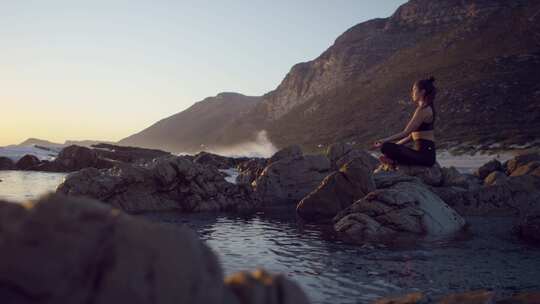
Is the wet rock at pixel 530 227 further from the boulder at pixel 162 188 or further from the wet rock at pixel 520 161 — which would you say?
the wet rock at pixel 520 161

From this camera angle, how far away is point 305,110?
249ft

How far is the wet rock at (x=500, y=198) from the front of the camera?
34.1 feet

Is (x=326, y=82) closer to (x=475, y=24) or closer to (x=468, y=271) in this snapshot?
(x=475, y=24)

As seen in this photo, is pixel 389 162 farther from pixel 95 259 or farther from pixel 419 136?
pixel 95 259

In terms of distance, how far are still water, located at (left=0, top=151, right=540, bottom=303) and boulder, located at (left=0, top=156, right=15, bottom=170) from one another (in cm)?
1882

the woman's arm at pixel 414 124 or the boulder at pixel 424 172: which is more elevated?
the woman's arm at pixel 414 124

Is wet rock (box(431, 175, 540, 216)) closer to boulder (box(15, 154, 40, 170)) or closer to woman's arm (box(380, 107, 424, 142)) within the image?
woman's arm (box(380, 107, 424, 142))

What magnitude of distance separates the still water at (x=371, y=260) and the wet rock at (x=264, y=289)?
6.64ft

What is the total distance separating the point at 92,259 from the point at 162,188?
9.38 meters

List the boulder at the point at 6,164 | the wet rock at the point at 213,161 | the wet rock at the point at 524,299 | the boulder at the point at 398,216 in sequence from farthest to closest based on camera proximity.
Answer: the wet rock at the point at 213,161, the boulder at the point at 6,164, the boulder at the point at 398,216, the wet rock at the point at 524,299

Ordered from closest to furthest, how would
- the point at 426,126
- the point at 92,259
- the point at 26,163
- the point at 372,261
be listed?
1. the point at 92,259
2. the point at 372,261
3. the point at 426,126
4. the point at 26,163

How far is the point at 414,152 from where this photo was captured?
416 inches

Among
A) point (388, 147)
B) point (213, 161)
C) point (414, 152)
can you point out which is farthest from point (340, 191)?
point (213, 161)

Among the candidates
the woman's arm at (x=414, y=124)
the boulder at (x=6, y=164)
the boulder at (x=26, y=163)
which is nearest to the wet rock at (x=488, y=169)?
the woman's arm at (x=414, y=124)
